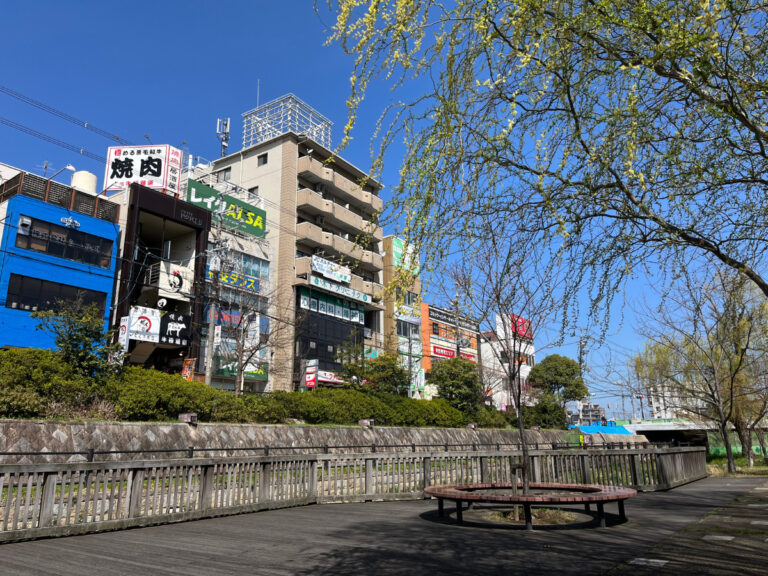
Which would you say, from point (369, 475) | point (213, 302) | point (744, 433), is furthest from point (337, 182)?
point (369, 475)

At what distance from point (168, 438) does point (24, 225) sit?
15172 mm

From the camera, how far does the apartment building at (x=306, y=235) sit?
1510 inches

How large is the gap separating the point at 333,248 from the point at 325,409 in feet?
71.9

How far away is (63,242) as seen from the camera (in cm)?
2620

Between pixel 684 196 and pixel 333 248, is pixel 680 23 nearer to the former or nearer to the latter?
pixel 684 196

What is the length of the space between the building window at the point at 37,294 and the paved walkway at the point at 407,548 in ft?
65.0

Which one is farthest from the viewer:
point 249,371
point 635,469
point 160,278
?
point 249,371

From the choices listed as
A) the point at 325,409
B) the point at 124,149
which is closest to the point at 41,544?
the point at 325,409

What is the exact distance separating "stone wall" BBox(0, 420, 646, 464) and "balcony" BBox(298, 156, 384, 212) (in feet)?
75.4

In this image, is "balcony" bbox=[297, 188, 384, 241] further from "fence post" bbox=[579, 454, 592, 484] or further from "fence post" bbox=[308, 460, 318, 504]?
"fence post" bbox=[308, 460, 318, 504]

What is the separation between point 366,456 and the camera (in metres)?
11.2

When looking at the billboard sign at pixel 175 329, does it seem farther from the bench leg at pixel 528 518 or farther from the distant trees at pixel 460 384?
the bench leg at pixel 528 518

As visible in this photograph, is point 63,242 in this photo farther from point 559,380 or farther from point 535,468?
point 559,380

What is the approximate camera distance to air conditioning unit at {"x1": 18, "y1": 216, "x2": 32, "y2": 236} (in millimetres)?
24641
